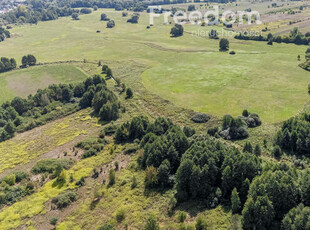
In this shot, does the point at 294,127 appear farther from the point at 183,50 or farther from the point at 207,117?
the point at 183,50

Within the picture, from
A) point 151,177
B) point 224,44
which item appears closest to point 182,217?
point 151,177

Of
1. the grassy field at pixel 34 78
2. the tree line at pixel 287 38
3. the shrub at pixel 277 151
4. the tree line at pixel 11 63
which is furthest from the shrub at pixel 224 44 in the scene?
the tree line at pixel 11 63

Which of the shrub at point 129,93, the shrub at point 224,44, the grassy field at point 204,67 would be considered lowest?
the shrub at point 129,93

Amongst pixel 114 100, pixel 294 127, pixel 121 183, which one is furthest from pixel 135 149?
pixel 294 127

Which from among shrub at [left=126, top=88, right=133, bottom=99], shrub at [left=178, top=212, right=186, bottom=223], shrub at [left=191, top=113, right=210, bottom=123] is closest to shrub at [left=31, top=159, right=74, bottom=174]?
shrub at [left=178, top=212, right=186, bottom=223]

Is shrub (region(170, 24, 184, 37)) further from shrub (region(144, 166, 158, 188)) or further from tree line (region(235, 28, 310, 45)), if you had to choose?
shrub (region(144, 166, 158, 188))

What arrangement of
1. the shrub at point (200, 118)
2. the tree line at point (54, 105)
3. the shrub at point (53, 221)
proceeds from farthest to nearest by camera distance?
the tree line at point (54, 105), the shrub at point (200, 118), the shrub at point (53, 221)

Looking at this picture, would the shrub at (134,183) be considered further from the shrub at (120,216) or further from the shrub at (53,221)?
the shrub at (53,221)

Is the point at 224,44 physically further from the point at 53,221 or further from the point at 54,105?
the point at 53,221
